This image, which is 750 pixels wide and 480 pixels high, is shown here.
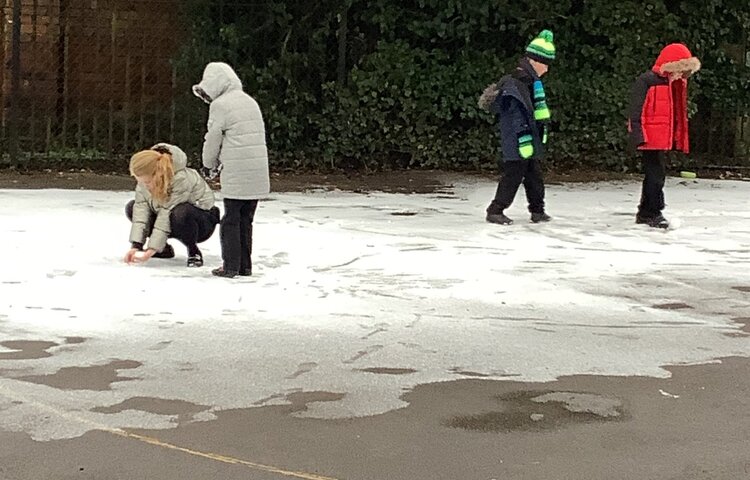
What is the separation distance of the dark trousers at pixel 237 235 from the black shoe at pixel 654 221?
4079 mm

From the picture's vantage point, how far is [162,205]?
23.8 feet

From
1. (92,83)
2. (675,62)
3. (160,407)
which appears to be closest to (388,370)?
(160,407)

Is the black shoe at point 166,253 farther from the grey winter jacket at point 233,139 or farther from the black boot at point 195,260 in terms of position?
the grey winter jacket at point 233,139

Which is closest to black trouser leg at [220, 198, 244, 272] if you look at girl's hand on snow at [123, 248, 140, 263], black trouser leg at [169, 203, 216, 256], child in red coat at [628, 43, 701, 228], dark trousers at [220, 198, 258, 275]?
dark trousers at [220, 198, 258, 275]

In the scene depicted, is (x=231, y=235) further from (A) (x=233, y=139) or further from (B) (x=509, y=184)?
(B) (x=509, y=184)

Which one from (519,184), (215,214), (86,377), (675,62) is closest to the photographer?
(86,377)

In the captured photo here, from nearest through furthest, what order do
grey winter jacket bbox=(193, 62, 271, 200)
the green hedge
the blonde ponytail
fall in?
grey winter jacket bbox=(193, 62, 271, 200) < the blonde ponytail < the green hedge

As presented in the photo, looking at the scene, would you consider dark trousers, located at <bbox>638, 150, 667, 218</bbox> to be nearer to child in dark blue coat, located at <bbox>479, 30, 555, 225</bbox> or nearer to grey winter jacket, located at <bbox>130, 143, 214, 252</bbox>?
child in dark blue coat, located at <bbox>479, 30, 555, 225</bbox>

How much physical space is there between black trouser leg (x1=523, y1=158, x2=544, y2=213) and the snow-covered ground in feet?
0.98

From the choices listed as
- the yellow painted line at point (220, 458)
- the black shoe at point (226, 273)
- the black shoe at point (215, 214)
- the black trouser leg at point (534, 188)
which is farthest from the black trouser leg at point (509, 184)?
the yellow painted line at point (220, 458)

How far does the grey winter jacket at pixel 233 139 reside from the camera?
6.86 meters

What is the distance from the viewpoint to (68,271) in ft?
22.7

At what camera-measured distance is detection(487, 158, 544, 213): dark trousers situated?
31.8 feet

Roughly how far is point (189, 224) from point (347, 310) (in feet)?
5.17
